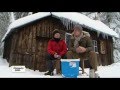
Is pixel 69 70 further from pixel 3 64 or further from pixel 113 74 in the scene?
pixel 3 64

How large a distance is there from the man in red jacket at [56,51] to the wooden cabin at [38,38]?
5.76 feet

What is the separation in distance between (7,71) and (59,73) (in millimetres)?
876

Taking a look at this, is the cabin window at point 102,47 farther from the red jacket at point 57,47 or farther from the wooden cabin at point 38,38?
the red jacket at point 57,47

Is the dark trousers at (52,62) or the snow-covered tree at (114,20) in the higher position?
the snow-covered tree at (114,20)

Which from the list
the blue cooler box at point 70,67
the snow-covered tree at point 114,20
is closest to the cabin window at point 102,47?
the snow-covered tree at point 114,20

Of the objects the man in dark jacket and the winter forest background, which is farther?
the winter forest background

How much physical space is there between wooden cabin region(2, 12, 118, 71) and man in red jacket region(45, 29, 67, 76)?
1.75 metres

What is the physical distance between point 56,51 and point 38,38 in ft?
9.05

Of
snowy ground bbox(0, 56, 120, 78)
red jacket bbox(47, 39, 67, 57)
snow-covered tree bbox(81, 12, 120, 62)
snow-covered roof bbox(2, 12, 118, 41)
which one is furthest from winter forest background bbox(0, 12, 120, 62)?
red jacket bbox(47, 39, 67, 57)

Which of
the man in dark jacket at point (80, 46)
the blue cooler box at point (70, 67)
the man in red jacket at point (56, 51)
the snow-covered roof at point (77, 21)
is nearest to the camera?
the blue cooler box at point (70, 67)

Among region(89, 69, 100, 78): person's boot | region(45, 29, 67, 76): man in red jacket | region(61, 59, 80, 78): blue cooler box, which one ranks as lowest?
region(89, 69, 100, 78): person's boot

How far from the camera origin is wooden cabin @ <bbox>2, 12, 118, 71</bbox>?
9695mm

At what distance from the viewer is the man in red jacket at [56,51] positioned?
7617mm

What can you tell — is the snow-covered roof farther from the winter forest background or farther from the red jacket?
the red jacket
